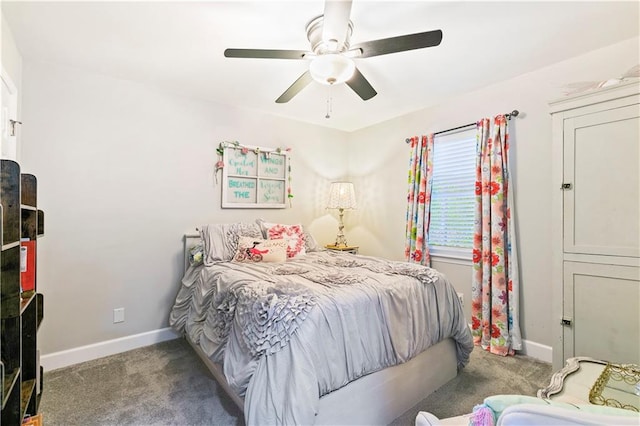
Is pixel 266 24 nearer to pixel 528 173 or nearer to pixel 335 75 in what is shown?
pixel 335 75

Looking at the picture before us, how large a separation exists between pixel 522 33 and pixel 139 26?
2.53 m

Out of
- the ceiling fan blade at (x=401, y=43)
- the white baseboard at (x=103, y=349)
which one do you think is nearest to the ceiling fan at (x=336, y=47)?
the ceiling fan blade at (x=401, y=43)

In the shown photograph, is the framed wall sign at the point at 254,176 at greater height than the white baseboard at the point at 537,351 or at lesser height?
greater

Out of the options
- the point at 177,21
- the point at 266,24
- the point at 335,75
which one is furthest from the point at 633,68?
the point at 177,21

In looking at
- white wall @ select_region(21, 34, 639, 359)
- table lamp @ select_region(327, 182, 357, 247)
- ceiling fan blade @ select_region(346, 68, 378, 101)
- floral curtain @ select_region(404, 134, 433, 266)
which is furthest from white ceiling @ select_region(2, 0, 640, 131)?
table lamp @ select_region(327, 182, 357, 247)

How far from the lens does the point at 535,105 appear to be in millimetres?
2447

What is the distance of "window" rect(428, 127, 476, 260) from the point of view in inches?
114

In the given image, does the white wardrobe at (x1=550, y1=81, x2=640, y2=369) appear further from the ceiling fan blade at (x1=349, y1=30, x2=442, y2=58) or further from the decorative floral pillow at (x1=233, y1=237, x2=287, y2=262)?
the decorative floral pillow at (x1=233, y1=237, x2=287, y2=262)

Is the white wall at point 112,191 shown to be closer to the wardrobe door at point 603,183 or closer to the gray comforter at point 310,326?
the gray comforter at point 310,326

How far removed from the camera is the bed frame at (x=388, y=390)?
4.71ft

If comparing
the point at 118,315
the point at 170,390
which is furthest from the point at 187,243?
the point at 170,390

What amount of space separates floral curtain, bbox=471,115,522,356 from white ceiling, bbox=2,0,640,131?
0.61 m

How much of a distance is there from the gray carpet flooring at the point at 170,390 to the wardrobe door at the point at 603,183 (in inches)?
42.7

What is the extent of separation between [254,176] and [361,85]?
1.72 m
